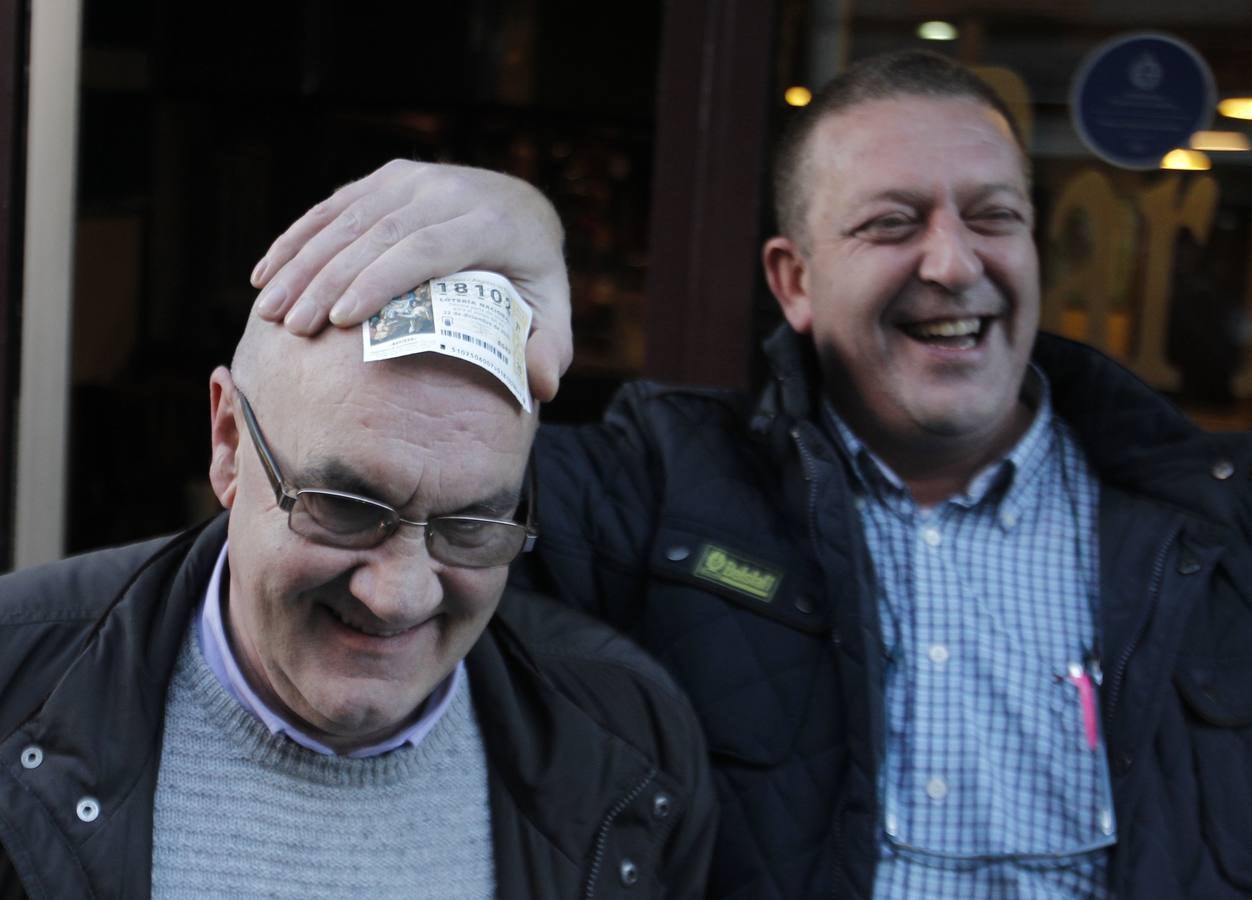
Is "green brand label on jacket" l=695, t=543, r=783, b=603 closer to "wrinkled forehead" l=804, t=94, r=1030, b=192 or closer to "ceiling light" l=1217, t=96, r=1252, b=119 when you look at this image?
"wrinkled forehead" l=804, t=94, r=1030, b=192

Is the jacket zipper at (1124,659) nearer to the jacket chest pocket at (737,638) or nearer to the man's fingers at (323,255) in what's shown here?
the jacket chest pocket at (737,638)

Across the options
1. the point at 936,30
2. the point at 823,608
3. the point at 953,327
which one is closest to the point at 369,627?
the point at 823,608

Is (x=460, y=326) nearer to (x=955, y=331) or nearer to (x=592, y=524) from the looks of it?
(x=592, y=524)

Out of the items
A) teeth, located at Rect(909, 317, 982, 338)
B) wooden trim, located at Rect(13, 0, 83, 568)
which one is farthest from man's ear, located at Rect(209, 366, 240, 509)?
wooden trim, located at Rect(13, 0, 83, 568)

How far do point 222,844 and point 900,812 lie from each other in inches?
36.4

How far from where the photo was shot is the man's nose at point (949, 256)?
2.22 m

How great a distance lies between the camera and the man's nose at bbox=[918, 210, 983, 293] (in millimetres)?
2223

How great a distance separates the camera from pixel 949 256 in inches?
87.6

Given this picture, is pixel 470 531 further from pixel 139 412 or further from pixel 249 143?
pixel 249 143

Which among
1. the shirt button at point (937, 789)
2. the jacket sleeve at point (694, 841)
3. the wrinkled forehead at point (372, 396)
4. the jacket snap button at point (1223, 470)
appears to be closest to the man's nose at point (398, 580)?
the wrinkled forehead at point (372, 396)

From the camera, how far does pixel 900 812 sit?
208cm

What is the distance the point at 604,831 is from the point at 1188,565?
3.11 ft

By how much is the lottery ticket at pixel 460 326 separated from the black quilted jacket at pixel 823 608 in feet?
1.84

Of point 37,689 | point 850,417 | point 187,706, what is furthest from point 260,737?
point 850,417
